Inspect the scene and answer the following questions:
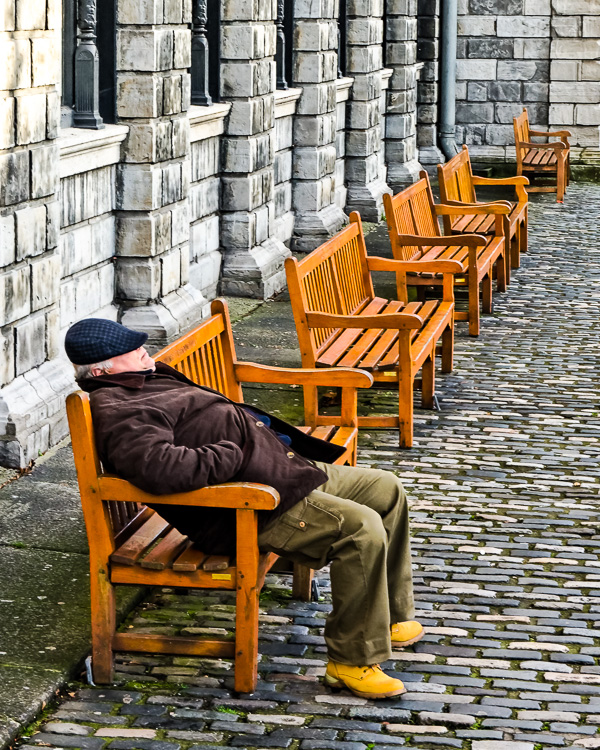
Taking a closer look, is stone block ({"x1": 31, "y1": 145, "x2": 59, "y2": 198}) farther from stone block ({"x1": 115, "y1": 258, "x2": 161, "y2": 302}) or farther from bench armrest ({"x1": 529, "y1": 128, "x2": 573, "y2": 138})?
bench armrest ({"x1": 529, "y1": 128, "x2": 573, "y2": 138})

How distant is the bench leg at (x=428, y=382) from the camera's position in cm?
731

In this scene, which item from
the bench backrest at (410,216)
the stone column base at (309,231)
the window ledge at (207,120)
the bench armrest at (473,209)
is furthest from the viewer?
the stone column base at (309,231)

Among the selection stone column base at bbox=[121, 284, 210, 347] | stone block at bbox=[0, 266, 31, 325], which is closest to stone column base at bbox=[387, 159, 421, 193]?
stone column base at bbox=[121, 284, 210, 347]

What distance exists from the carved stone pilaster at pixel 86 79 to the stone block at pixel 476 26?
46.1 feet

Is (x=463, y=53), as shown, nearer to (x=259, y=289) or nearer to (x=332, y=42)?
(x=332, y=42)

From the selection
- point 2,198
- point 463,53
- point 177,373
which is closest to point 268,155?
point 2,198

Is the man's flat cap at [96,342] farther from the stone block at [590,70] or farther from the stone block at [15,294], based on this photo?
the stone block at [590,70]

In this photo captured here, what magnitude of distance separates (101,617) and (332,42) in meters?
Answer: 9.68

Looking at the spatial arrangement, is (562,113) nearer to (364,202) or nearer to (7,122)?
(364,202)

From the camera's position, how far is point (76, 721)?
376 cm

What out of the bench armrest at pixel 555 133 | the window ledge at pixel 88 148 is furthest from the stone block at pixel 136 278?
the bench armrest at pixel 555 133

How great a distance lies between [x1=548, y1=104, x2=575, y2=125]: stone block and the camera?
68.7ft

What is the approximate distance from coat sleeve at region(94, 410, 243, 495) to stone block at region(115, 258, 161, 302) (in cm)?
458

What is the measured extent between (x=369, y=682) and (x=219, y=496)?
71 centimetres
